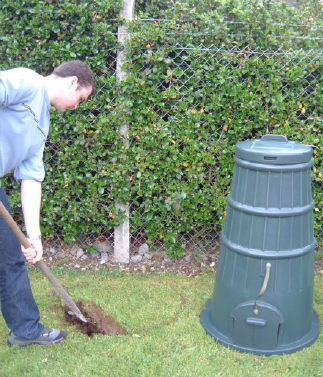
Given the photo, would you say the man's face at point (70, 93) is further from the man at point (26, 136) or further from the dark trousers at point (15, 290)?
the dark trousers at point (15, 290)

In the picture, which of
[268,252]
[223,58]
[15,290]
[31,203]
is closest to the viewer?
[31,203]

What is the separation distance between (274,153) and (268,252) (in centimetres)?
63

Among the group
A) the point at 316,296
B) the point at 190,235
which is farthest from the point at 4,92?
the point at 316,296

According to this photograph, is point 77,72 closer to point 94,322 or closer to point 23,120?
point 23,120

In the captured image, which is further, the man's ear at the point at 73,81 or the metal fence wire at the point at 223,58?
the metal fence wire at the point at 223,58

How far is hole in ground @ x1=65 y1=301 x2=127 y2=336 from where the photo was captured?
3.16m

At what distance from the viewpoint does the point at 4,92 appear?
2.17 meters

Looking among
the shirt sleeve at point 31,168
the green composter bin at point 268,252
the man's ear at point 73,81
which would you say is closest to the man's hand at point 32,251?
the shirt sleeve at point 31,168

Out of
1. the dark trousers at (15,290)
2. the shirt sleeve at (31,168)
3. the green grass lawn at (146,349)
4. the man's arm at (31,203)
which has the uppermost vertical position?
the shirt sleeve at (31,168)

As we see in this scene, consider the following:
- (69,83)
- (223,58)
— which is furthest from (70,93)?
(223,58)

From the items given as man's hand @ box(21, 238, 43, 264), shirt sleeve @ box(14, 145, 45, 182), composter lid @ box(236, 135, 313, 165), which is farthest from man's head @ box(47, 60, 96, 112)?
composter lid @ box(236, 135, 313, 165)

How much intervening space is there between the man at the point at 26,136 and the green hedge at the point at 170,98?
4.00ft

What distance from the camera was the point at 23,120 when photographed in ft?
7.64

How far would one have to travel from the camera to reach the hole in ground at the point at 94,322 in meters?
3.16
